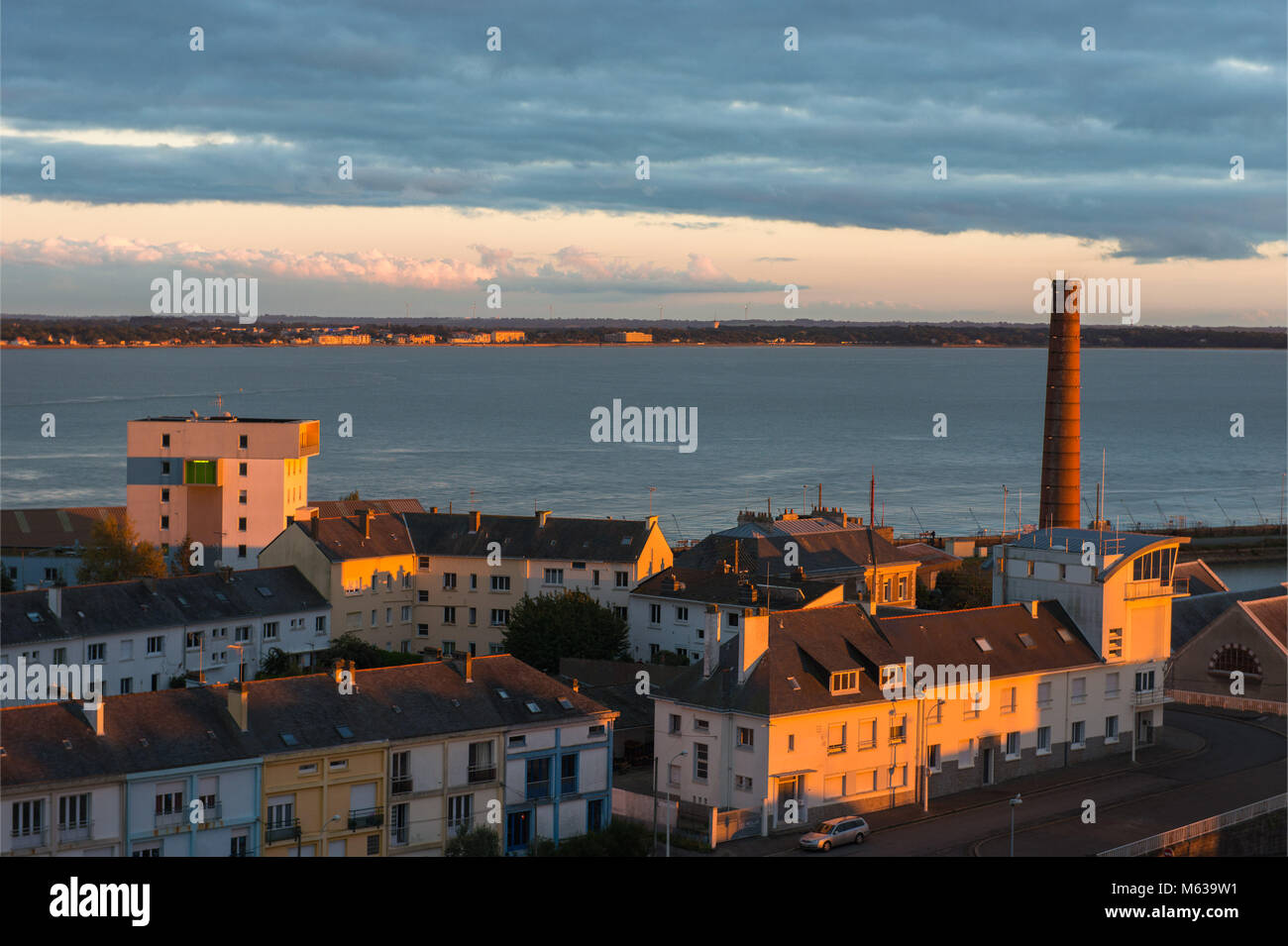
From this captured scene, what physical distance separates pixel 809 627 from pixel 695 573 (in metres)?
16.3

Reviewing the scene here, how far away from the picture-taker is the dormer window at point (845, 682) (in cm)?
3759

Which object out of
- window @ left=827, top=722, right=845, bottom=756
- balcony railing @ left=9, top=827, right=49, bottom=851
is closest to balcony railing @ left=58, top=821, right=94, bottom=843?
balcony railing @ left=9, top=827, right=49, bottom=851

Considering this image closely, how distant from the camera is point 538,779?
34906mm

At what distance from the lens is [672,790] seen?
3791 centimetres

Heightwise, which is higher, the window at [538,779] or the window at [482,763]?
the window at [482,763]

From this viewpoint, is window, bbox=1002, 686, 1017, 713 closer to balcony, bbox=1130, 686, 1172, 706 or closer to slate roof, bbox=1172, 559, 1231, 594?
balcony, bbox=1130, 686, 1172, 706

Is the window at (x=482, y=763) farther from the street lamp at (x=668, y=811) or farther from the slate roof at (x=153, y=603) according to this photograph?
the slate roof at (x=153, y=603)

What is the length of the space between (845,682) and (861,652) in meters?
1.70

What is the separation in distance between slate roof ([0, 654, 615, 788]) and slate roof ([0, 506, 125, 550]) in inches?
2125

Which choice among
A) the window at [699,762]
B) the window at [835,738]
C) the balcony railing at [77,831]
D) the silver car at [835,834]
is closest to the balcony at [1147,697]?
the window at [835,738]

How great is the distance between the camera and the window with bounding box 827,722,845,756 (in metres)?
37.3

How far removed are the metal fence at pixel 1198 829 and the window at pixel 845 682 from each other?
794cm
